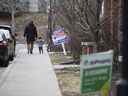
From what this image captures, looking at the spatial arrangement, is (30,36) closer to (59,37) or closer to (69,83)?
(59,37)

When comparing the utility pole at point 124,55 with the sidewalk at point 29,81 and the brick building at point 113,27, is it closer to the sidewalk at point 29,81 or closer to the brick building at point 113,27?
the sidewalk at point 29,81

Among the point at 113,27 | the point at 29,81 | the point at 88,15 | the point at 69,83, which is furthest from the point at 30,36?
the point at 69,83

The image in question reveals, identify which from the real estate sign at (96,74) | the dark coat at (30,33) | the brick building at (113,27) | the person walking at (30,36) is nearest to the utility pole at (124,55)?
the real estate sign at (96,74)

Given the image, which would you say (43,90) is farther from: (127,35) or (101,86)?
(127,35)

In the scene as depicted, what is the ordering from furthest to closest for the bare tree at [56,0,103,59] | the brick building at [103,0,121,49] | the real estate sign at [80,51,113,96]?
1. the brick building at [103,0,121,49]
2. the bare tree at [56,0,103,59]
3. the real estate sign at [80,51,113,96]

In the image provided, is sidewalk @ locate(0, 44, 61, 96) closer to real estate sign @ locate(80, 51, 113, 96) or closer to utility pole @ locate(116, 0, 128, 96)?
real estate sign @ locate(80, 51, 113, 96)

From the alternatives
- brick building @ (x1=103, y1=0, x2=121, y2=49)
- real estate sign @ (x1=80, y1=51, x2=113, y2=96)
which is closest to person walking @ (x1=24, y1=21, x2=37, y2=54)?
brick building @ (x1=103, y1=0, x2=121, y2=49)

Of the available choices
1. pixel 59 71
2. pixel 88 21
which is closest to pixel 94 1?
pixel 88 21

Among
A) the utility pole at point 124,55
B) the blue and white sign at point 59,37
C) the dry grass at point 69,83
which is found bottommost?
the dry grass at point 69,83

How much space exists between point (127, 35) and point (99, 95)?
1.37 metres

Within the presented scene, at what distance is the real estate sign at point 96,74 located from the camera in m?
8.15

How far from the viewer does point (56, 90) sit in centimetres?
1425

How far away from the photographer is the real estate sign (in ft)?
26.7

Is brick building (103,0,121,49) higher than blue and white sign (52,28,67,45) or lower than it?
higher
